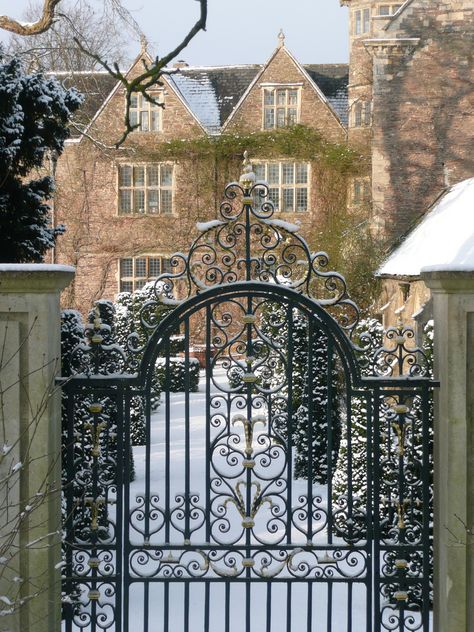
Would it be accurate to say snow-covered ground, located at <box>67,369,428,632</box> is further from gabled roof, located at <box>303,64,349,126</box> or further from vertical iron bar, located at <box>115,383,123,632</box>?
gabled roof, located at <box>303,64,349,126</box>

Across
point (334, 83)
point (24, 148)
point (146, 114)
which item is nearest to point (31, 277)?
point (24, 148)

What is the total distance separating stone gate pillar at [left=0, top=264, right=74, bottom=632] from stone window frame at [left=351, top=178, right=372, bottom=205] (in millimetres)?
19510

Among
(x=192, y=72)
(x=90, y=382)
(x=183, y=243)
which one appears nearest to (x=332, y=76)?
(x=192, y=72)

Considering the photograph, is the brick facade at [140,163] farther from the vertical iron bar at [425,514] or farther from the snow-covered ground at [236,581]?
the vertical iron bar at [425,514]

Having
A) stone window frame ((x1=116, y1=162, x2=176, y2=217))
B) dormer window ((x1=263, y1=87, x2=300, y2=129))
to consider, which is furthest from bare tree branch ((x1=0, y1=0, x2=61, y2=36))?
dormer window ((x1=263, y1=87, x2=300, y2=129))

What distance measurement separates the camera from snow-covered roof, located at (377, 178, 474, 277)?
13578 millimetres

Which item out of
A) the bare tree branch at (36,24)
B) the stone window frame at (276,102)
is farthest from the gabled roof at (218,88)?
the bare tree branch at (36,24)

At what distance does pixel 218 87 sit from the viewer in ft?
84.2

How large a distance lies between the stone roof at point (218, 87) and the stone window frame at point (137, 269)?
366 cm

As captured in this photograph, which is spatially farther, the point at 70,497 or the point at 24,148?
the point at 24,148

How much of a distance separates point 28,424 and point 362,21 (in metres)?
21.5

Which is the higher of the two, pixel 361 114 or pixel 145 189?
pixel 361 114

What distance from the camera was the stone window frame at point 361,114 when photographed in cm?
2372

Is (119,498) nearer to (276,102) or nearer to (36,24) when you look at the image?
(36,24)
